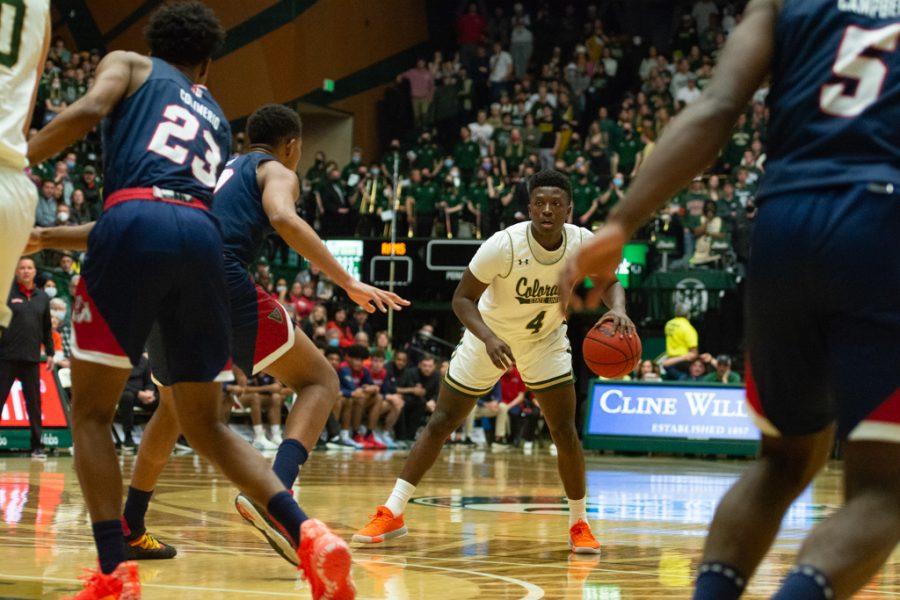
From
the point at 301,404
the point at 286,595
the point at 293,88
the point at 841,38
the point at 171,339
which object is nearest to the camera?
the point at 841,38

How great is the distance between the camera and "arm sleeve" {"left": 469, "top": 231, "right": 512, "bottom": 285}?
259 inches

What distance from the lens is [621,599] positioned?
4574 mm

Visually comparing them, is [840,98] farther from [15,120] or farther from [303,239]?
[303,239]

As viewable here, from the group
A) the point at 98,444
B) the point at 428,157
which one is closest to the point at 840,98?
the point at 98,444

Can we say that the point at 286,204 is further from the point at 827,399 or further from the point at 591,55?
the point at 591,55

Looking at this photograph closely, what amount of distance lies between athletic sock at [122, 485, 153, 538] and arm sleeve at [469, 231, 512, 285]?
2.25 m

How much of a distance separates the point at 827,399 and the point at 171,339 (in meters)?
2.25

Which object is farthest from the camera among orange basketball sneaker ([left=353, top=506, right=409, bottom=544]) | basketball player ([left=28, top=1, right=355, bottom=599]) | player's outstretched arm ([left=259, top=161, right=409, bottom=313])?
orange basketball sneaker ([left=353, top=506, right=409, bottom=544])

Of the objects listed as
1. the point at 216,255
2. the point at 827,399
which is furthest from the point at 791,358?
the point at 216,255

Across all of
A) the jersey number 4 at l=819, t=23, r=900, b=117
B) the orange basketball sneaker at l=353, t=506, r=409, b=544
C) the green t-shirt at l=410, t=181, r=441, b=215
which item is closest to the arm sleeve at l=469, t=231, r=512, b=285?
the orange basketball sneaker at l=353, t=506, r=409, b=544

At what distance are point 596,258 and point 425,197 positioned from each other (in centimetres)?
1991

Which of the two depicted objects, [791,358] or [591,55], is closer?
[791,358]

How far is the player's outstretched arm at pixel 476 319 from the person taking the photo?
6035 millimetres

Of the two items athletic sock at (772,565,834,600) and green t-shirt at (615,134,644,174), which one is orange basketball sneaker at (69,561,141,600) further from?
green t-shirt at (615,134,644,174)
